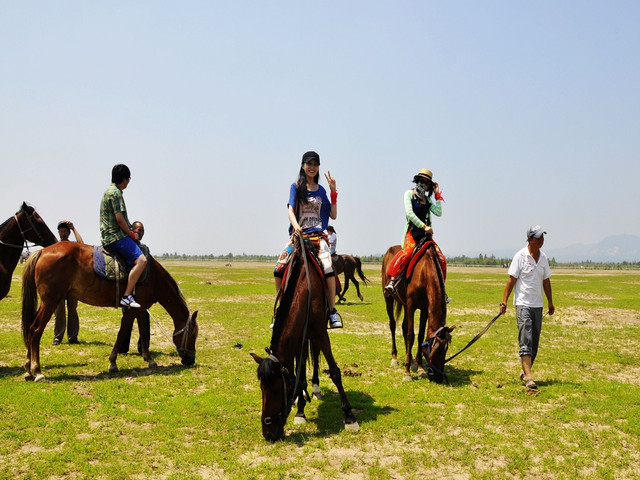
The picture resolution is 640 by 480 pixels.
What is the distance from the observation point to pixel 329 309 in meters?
6.24

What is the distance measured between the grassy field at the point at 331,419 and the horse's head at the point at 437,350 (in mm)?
247

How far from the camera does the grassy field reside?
185 inches

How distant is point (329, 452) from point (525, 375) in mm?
4225

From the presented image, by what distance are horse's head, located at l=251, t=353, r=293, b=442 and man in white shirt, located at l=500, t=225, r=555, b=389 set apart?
Result: 428cm

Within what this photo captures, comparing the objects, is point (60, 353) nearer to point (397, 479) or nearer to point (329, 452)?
point (329, 452)

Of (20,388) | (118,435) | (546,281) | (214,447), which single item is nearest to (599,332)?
(546,281)

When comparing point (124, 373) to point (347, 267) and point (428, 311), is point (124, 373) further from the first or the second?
point (347, 267)

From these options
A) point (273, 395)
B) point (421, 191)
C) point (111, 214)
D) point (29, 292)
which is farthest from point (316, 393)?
point (29, 292)

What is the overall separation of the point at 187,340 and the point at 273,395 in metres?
4.15

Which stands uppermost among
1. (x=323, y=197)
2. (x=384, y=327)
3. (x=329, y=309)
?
(x=323, y=197)

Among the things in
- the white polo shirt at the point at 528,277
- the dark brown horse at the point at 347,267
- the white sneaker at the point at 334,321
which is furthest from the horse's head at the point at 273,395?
the dark brown horse at the point at 347,267

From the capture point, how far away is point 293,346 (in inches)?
222

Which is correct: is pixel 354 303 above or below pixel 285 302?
below

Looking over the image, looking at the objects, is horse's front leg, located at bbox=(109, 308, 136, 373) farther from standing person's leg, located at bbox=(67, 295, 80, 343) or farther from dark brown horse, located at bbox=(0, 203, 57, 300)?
standing person's leg, located at bbox=(67, 295, 80, 343)
